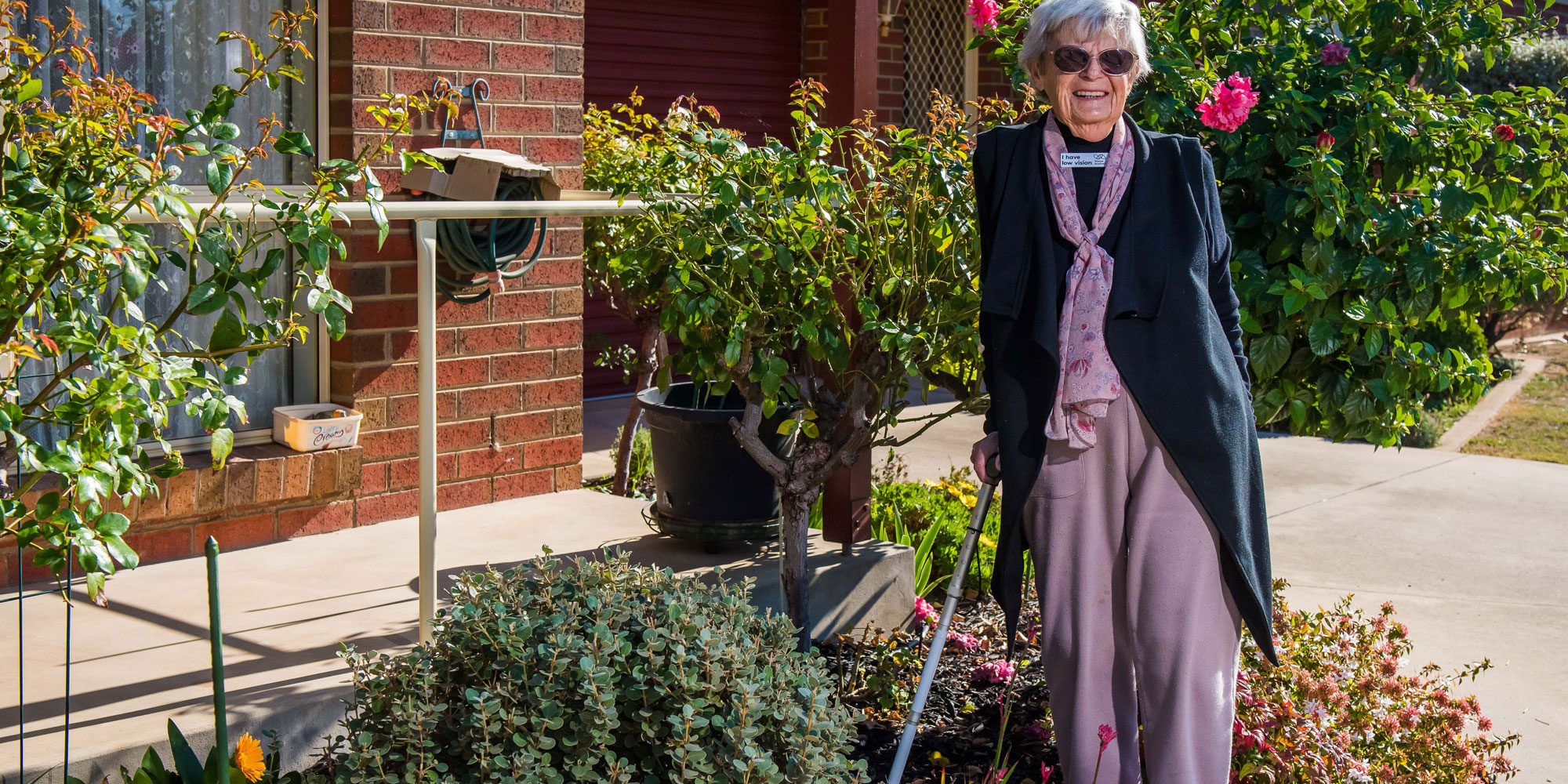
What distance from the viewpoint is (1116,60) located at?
2.67m

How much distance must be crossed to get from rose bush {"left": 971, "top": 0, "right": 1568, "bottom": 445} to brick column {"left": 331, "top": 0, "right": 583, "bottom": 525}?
2017mm

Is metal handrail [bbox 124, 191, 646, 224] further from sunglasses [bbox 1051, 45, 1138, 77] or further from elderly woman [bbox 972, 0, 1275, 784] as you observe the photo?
sunglasses [bbox 1051, 45, 1138, 77]

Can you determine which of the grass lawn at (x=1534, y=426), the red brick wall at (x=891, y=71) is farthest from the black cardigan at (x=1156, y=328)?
the red brick wall at (x=891, y=71)

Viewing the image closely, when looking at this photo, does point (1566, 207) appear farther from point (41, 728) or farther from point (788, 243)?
point (41, 728)

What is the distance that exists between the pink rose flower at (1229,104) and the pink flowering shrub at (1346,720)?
127 centimetres

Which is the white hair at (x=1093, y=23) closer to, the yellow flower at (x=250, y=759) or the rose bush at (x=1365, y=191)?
the rose bush at (x=1365, y=191)

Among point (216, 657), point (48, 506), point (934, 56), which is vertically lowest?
point (216, 657)

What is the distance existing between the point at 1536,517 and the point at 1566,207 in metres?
3.23

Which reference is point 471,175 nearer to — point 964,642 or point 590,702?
point 964,642

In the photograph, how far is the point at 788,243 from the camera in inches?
128

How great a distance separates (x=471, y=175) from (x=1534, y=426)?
7358 millimetres

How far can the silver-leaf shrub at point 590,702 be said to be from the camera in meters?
2.22

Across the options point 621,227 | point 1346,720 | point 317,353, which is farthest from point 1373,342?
point 317,353

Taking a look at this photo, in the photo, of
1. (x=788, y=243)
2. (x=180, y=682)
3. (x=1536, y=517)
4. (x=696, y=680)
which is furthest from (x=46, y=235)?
(x=1536, y=517)
